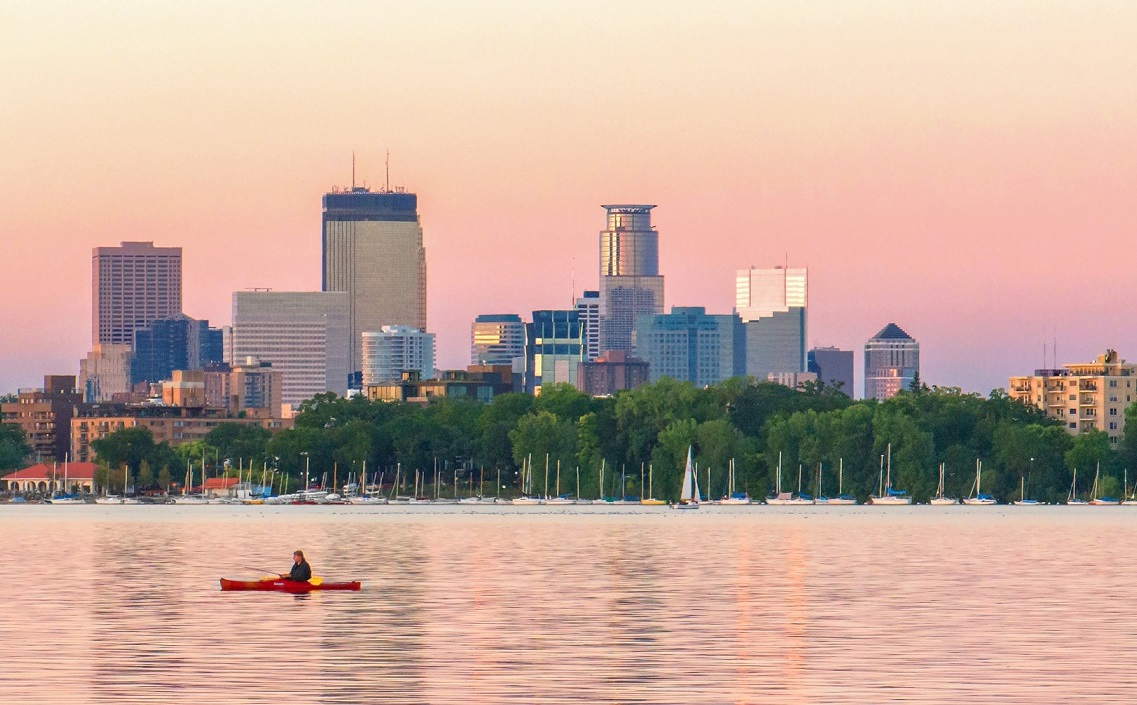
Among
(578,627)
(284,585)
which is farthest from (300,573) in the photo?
(578,627)

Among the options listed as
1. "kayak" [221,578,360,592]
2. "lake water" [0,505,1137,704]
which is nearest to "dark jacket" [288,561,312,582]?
"kayak" [221,578,360,592]

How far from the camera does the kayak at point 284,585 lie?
237ft

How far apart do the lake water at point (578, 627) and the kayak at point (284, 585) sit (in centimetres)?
90

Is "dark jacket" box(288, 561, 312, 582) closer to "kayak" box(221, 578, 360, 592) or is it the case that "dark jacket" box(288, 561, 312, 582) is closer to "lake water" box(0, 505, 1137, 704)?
"kayak" box(221, 578, 360, 592)

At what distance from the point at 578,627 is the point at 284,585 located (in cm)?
1621

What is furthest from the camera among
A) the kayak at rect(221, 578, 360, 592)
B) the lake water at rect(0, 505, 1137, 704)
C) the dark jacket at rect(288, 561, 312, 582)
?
the dark jacket at rect(288, 561, 312, 582)

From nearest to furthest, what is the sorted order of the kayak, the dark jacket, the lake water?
1. the lake water
2. the kayak
3. the dark jacket

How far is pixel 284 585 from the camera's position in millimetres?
72250

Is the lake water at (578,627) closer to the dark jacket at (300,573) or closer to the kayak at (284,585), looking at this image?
the kayak at (284,585)

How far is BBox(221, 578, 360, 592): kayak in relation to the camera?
72.1m

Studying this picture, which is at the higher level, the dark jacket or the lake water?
the dark jacket

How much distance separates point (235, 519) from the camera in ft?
638

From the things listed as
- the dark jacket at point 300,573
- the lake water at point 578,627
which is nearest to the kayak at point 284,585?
the dark jacket at point 300,573

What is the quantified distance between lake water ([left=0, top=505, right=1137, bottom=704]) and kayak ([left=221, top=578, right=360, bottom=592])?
0.90 metres
